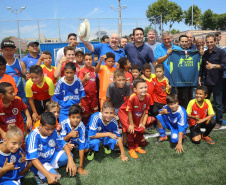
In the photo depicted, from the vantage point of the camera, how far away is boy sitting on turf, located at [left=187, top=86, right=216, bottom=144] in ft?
12.5

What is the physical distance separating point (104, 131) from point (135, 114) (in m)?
0.70

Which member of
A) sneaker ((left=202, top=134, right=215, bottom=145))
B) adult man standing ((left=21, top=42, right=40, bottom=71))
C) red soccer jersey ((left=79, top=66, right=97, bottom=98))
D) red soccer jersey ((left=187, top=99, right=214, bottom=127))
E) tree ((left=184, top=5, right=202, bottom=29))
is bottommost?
sneaker ((left=202, top=134, right=215, bottom=145))

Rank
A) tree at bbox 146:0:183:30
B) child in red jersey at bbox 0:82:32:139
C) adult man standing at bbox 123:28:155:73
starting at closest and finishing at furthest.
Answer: child in red jersey at bbox 0:82:32:139
adult man standing at bbox 123:28:155:73
tree at bbox 146:0:183:30

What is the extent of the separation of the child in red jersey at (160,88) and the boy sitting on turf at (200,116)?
67 cm

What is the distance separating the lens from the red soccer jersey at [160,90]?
14.3 feet

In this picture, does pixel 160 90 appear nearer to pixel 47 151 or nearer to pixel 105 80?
pixel 105 80

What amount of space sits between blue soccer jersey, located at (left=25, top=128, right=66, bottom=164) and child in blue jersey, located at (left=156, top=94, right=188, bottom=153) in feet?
6.86

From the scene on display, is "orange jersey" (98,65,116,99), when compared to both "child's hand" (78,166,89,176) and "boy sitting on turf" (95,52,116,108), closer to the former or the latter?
"boy sitting on turf" (95,52,116,108)

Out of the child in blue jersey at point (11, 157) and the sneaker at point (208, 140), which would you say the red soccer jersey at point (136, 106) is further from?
the child in blue jersey at point (11, 157)

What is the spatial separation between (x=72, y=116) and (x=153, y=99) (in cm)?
216

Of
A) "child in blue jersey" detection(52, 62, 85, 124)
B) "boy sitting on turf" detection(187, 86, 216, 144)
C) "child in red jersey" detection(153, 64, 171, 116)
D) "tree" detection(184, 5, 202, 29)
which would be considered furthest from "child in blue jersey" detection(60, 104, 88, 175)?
"tree" detection(184, 5, 202, 29)

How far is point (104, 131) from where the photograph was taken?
3568 mm

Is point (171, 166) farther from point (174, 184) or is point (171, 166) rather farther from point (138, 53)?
point (138, 53)

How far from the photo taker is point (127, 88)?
3770mm
